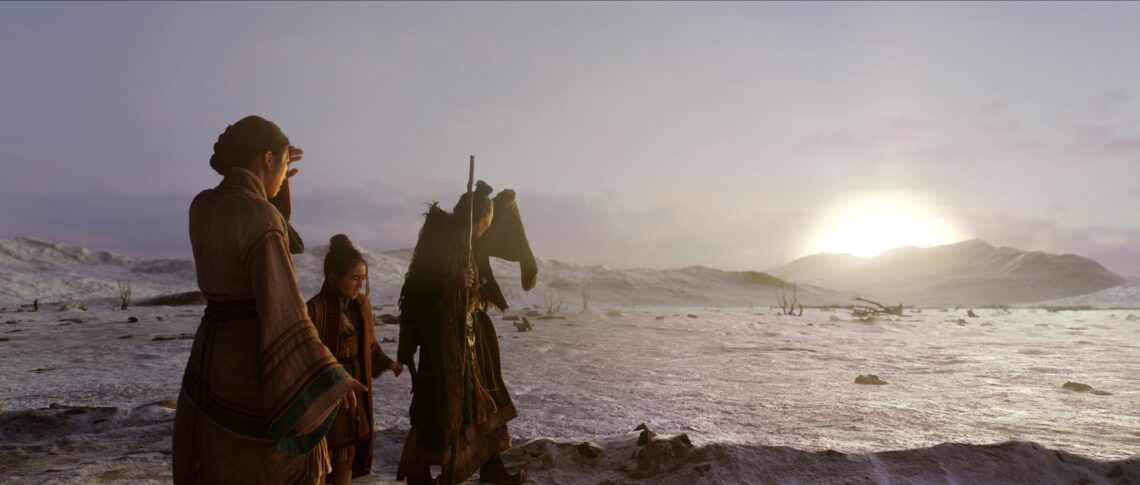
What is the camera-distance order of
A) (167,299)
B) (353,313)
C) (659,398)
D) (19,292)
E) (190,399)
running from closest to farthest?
(190,399)
(353,313)
(659,398)
(167,299)
(19,292)

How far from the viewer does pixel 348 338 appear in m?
3.95

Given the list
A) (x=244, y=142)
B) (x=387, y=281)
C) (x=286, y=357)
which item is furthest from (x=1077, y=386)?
(x=387, y=281)

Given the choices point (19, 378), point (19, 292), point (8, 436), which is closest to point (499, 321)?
point (19, 378)

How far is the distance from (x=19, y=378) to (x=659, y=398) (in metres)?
6.42

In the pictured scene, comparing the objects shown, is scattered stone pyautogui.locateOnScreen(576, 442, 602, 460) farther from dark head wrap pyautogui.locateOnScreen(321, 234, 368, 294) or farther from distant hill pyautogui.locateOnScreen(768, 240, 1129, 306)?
distant hill pyautogui.locateOnScreen(768, 240, 1129, 306)

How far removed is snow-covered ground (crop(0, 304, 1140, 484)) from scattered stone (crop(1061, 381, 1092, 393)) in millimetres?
79

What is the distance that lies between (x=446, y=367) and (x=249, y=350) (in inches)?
75.9

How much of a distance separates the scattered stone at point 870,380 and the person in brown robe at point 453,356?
4.90m

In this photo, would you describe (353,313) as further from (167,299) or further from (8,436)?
(167,299)

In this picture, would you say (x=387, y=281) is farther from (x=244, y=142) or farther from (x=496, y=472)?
(x=244, y=142)

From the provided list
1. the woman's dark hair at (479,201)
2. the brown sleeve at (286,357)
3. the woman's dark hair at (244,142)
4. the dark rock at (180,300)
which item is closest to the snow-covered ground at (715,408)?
the woman's dark hair at (479,201)

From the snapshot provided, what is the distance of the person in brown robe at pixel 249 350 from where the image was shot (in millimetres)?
2164

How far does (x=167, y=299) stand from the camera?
70.9 ft

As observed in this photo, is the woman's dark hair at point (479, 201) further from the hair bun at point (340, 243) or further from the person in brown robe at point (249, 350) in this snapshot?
the person in brown robe at point (249, 350)
